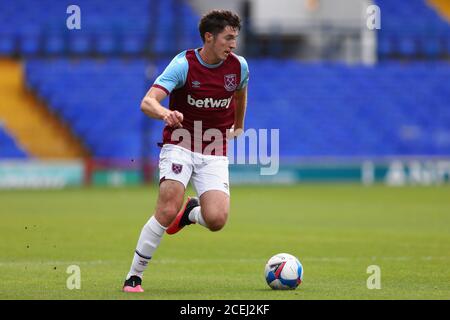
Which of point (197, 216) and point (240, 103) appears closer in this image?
point (197, 216)

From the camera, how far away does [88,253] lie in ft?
43.7

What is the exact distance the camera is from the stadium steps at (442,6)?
41.4 meters

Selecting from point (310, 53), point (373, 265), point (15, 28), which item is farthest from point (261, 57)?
point (373, 265)

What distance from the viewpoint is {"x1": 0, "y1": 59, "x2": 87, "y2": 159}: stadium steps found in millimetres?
32531

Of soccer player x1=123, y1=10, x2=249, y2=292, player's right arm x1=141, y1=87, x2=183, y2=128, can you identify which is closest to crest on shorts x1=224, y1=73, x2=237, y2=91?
soccer player x1=123, y1=10, x2=249, y2=292

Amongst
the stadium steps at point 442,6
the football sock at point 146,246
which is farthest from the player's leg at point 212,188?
the stadium steps at point 442,6

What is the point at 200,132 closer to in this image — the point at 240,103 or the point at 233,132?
the point at 233,132

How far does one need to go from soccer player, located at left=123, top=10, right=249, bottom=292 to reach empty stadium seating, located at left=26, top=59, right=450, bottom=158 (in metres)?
23.4

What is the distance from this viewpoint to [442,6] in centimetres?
4184

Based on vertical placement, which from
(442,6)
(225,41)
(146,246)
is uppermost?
(442,6)

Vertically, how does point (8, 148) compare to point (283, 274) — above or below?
above

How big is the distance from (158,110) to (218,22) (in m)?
1.18

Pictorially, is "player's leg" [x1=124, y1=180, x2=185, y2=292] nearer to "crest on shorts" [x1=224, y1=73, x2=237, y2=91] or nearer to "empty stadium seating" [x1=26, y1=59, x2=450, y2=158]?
"crest on shorts" [x1=224, y1=73, x2=237, y2=91]

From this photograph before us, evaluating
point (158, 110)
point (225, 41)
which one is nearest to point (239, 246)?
point (225, 41)
